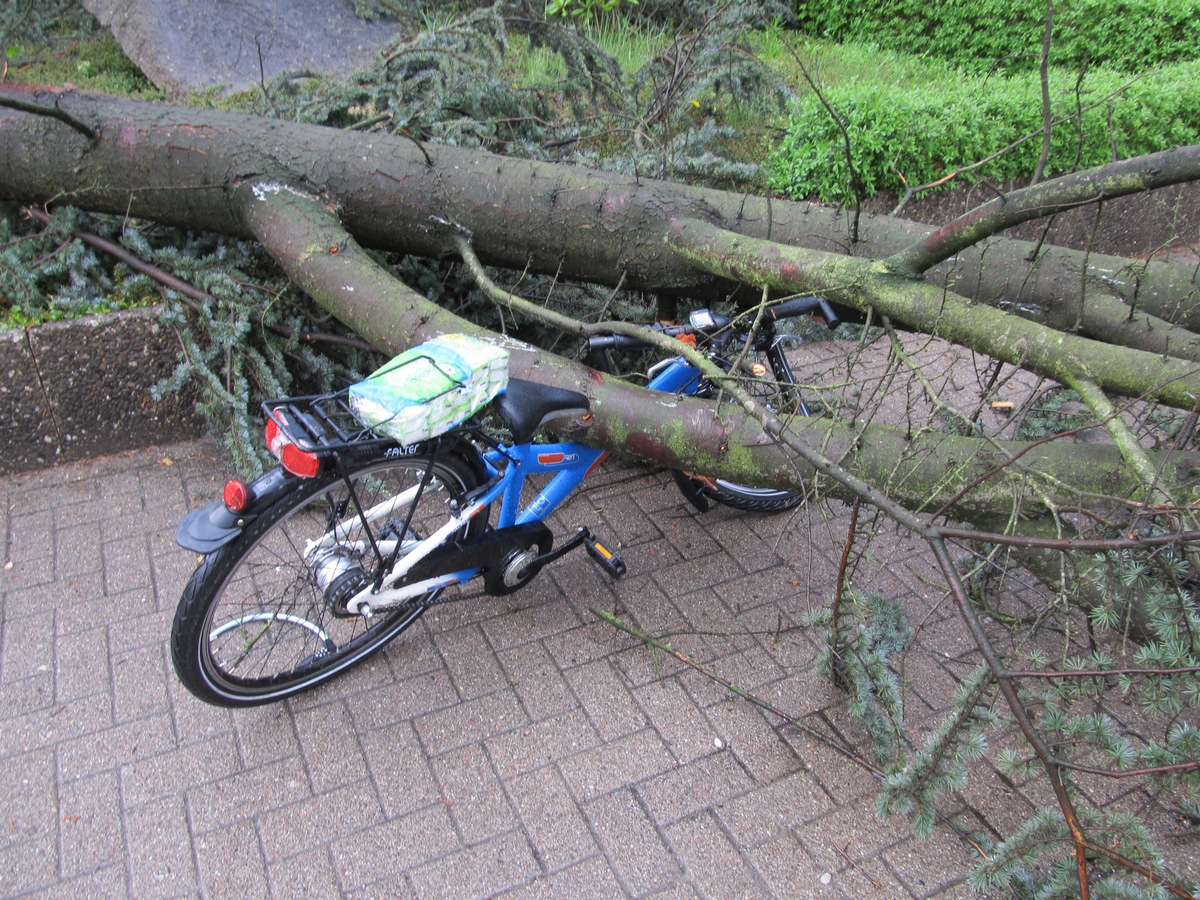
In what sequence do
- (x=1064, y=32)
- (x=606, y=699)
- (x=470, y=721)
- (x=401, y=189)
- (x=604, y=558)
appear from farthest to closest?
1. (x=1064, y=32)
2. (x=401, y=189)
3. (x=604, y=558)
4. (x=606, y=699)
5. (x=470, y=721)

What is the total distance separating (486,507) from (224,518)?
2.84ft

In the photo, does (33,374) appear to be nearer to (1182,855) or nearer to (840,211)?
(840,211)

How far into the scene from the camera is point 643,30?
25.8ft

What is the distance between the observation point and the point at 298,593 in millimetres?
3078

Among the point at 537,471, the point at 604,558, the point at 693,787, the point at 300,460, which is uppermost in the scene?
the point at 300,460

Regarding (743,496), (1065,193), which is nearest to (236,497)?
(743,496)

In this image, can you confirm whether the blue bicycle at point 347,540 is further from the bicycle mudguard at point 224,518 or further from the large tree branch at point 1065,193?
the large tree branch at point 1065,193

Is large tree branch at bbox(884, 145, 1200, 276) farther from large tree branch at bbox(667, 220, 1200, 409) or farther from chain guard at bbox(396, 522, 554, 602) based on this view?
chain guard at bbox(396, 522, 554, 602)

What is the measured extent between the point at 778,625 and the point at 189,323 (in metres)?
2.88

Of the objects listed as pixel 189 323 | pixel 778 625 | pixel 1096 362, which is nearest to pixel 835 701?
pixel 778 625

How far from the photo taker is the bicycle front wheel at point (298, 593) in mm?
2514

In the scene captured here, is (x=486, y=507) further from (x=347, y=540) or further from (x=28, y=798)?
(x=28, y=798)

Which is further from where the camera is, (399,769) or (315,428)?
(399,769)

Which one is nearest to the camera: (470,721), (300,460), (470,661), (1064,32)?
(300,460)
